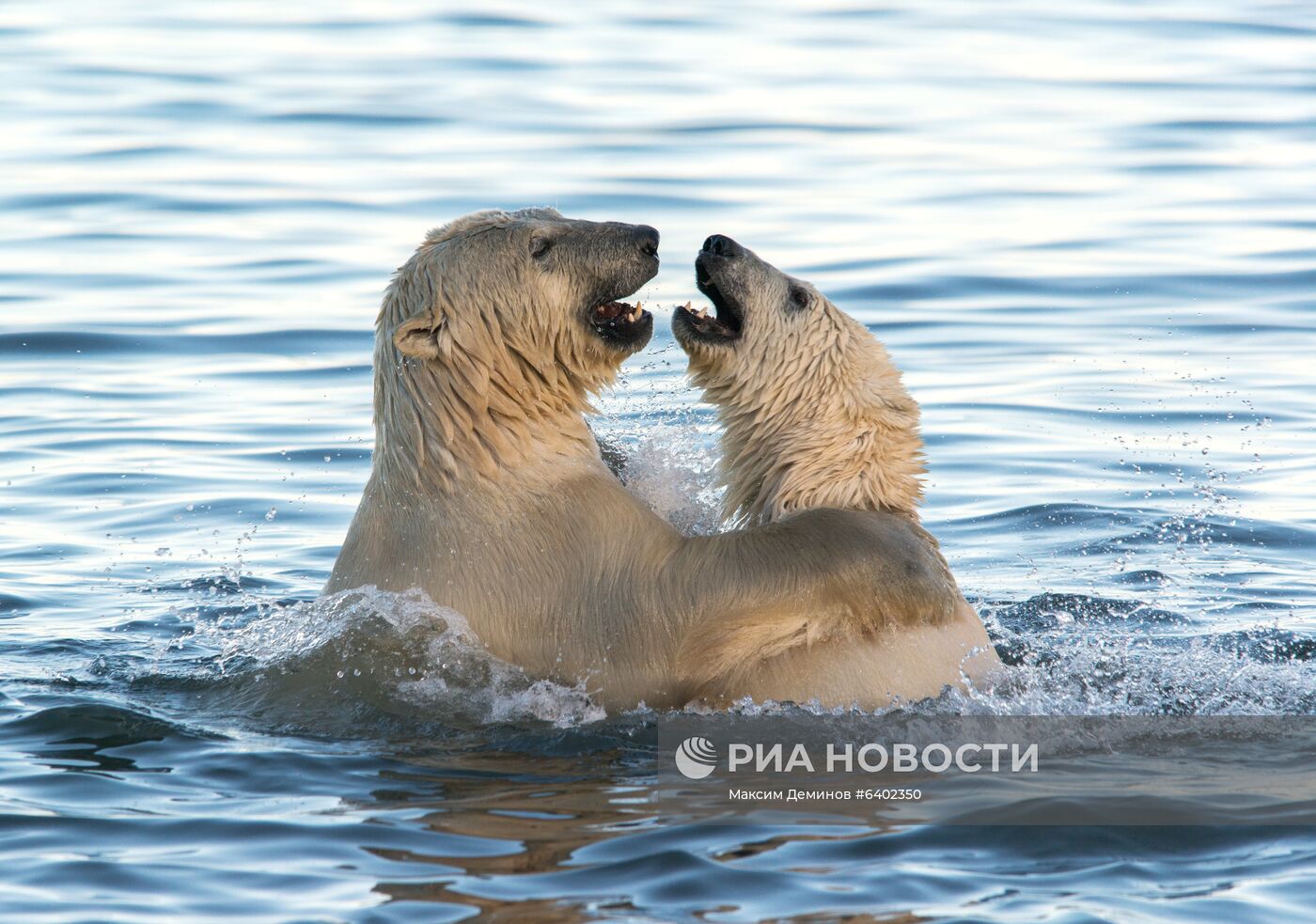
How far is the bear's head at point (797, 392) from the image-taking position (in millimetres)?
7332

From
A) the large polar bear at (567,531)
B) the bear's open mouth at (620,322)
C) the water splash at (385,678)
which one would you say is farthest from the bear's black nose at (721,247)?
the water splash at (385,678)

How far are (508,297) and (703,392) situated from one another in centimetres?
107

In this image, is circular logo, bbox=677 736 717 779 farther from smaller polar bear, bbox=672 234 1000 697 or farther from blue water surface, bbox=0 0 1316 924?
smaller polar bear, bbox=672 234 1000 697

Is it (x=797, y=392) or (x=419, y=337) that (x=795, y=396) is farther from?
(x=419, y=337)

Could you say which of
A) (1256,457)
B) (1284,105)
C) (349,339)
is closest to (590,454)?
(1256,457)

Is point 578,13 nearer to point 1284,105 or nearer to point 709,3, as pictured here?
point 709,3

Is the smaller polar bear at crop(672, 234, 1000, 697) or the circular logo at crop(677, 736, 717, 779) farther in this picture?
the smaller polar bear at crop(672, 234, 1000, 697)

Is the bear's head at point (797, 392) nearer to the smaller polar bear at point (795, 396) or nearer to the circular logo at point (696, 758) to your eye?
the smaller polar bear at point (795, 396)

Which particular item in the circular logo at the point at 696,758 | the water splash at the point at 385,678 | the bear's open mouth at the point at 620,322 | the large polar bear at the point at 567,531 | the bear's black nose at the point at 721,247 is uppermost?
the bear's black nose at the point at 721,247

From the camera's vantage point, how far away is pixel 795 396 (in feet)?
24.4

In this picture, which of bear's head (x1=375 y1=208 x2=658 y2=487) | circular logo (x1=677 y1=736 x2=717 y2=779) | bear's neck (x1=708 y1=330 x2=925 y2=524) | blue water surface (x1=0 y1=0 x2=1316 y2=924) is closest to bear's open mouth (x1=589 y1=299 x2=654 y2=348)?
bear's head (x1=375 y1=208 x2=658 y2=487)

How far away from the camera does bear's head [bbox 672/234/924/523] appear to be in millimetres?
7332

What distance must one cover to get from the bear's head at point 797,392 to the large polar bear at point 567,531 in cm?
28

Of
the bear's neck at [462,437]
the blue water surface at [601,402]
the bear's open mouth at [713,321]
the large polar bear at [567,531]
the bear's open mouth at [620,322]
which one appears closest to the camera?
the blue water surface at [601,402]
